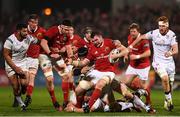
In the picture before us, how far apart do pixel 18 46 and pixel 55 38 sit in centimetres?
96

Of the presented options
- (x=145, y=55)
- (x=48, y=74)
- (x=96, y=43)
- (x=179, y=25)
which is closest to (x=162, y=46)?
(x=145, y=55)

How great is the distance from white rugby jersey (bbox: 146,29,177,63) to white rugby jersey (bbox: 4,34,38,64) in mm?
3019

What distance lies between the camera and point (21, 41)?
632 inches

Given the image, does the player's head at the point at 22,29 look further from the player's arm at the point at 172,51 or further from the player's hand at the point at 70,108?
the player's arm at the point at 172,51

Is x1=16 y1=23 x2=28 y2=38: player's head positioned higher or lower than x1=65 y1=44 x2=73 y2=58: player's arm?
higher

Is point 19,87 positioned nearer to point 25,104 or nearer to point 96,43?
point 25,104

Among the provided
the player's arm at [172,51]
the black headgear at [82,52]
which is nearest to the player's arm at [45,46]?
the black headgear at [82,52]

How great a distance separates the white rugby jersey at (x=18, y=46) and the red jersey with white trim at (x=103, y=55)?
191 cm

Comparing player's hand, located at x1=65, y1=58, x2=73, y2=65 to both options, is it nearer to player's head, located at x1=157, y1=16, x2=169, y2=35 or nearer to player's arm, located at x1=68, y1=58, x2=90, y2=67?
player's arm, located at x1=68, y1=58, x2=90, y2=67

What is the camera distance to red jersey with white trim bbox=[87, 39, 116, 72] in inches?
592

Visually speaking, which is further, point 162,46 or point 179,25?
point 179,25

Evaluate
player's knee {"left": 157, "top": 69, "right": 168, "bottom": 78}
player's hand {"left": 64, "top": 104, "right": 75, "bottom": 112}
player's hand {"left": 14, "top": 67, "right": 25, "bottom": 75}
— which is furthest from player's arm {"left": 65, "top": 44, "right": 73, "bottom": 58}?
player's knee {"left": 157, "top": 69, "right": 168, "bottom": 78}

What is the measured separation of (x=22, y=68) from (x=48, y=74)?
2.85 ft

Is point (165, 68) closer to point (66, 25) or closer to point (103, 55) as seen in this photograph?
point (103, 55)
